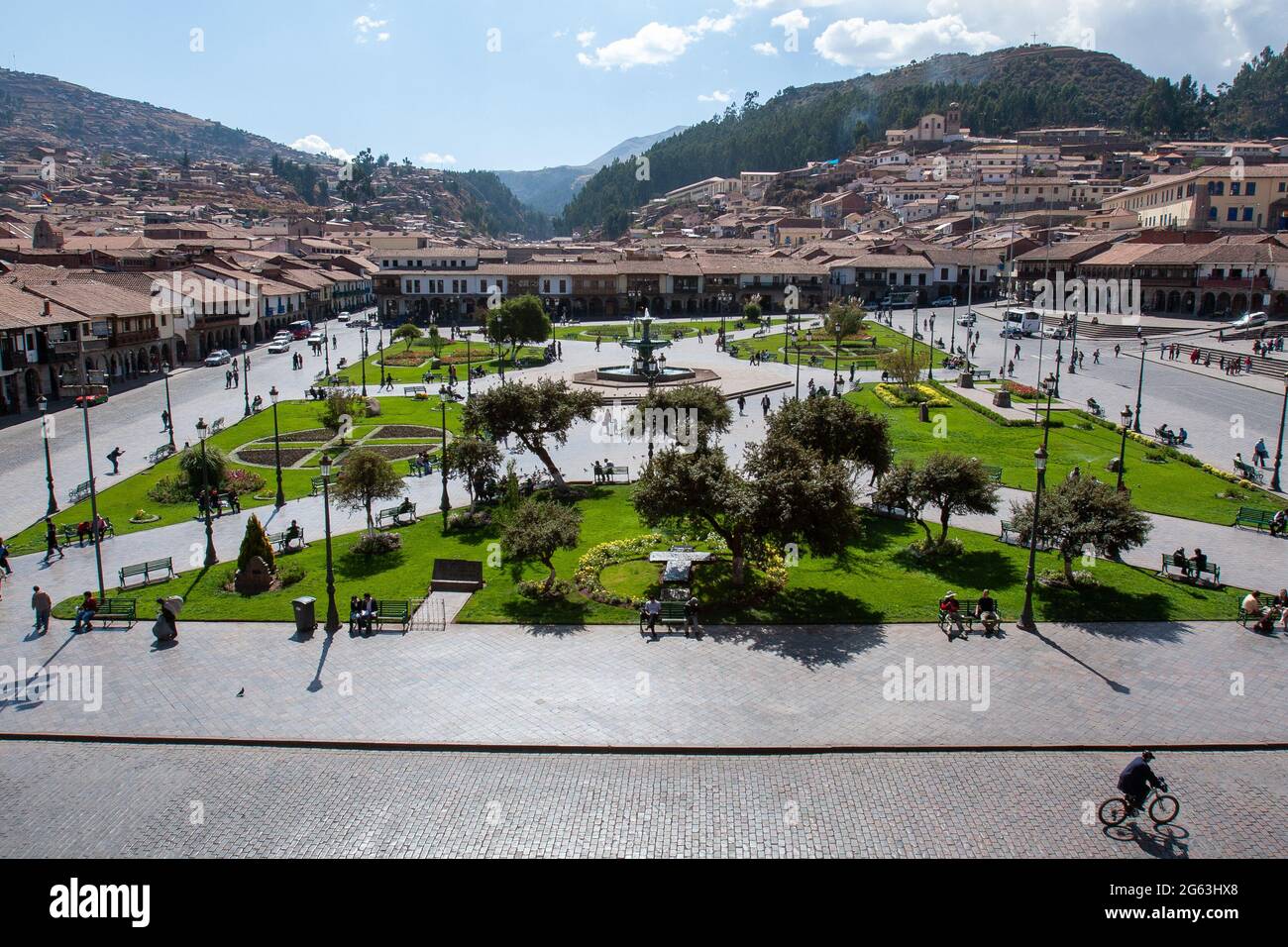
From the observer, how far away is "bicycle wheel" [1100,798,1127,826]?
10766mm

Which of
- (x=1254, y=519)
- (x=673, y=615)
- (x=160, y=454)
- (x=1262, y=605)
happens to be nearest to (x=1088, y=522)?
(x=1262, y=605)

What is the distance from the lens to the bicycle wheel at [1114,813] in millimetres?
10766

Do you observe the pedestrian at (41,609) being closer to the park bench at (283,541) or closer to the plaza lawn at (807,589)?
the plaza lawn at (807,589)

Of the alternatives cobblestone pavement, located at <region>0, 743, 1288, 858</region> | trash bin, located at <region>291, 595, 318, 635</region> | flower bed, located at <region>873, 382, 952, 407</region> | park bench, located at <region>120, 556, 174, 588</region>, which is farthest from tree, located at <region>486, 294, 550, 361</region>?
cobblestone pavement, located at <region>0, 743, 1288, 858</region>

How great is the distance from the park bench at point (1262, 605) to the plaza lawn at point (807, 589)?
178 mm

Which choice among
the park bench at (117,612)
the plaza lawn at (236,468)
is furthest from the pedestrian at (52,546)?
the park bench at (117,612)

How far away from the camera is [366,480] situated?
74.5 feet

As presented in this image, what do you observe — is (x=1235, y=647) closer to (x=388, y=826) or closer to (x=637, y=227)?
(x=388, y=826)

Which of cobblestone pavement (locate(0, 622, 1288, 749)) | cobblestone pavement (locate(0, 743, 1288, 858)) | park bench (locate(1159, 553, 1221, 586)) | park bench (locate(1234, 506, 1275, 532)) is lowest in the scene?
cobblestone pavement (locate(0, 743, 1288, 858))

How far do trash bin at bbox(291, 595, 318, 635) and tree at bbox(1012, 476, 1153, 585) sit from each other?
13901 mm

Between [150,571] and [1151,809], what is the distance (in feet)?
62.2

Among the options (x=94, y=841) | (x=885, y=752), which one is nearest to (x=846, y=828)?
(x=885, y=752)

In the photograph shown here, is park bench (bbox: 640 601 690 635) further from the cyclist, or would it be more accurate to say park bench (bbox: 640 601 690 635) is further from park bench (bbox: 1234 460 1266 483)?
park bench (bbox: 1234 460 1266 483)
